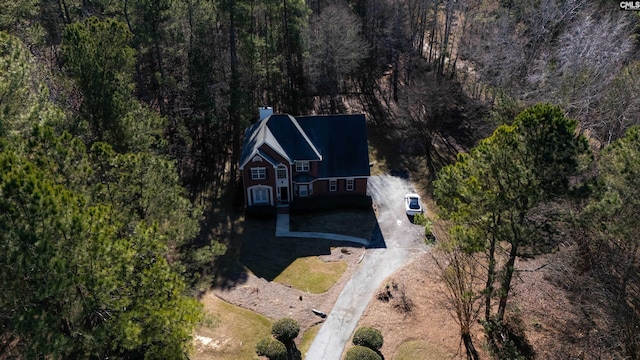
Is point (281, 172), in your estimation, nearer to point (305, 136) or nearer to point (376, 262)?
point (305, 136)

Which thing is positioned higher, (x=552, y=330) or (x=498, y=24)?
(x=498, y=24)

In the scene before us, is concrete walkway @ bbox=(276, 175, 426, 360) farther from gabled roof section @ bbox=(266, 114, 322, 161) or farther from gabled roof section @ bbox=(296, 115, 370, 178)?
gabled roof section @ bbox=(266, 114, 322, 161)

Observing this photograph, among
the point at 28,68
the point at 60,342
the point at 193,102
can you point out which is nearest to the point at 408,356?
the point at 60,342

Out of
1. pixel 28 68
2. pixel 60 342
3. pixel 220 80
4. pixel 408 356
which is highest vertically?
pixel 220 80

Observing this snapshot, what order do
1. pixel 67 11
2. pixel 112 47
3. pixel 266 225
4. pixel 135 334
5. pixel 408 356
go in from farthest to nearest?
pixel 67 11 < pixel 266 225 < pixel 112 47 < pixel 408 356 < pixel 135 334

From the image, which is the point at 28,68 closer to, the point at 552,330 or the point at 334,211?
the point at 334,211

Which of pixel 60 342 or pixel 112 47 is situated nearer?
pixel 60 342

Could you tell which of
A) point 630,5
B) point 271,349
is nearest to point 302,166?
point 271,349

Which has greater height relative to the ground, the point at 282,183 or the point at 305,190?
the point at 282,183

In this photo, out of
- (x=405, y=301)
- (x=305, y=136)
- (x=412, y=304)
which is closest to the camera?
(x=412, y=304)
